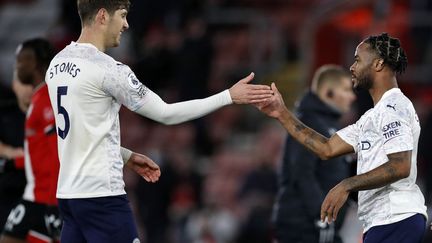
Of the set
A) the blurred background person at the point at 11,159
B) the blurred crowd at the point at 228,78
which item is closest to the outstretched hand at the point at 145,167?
the blurred background person at the point at 11,159

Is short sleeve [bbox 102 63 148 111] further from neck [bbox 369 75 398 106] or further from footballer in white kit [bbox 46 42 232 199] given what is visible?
neck [bbox 369 75 398 106]

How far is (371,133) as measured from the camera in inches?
270

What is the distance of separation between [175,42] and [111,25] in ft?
30.6

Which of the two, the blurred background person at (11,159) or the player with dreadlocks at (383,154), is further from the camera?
the blurred background person at (11,159)

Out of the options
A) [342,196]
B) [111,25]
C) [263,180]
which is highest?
[111,25]

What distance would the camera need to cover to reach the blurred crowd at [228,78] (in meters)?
14.6

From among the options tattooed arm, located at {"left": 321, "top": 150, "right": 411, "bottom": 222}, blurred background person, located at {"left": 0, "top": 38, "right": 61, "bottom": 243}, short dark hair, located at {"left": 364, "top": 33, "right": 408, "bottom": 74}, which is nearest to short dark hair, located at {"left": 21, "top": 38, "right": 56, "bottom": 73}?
blurred background person, located at {"left": 0, "top": 38, "right": 61, "bottom": 243}

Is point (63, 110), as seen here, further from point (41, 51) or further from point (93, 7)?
point (41, 51)

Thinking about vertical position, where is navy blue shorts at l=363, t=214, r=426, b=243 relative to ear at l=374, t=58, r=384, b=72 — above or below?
below

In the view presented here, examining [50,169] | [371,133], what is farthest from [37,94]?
[371,133]

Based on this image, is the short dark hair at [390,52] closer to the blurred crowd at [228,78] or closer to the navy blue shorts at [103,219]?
the navy blue shorts at [103,219]

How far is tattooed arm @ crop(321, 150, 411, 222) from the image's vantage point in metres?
6.56

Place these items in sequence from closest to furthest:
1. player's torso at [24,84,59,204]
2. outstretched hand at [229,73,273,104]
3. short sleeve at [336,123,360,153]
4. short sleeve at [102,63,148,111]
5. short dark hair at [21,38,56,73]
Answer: short sleeve at [102,63,148,111] → outstretched hand at [229,73,273,104] → short sleeve at [336,123,360,153] → player's torso at [24,84,59,204] → short dark hair at [21,38,56,73]

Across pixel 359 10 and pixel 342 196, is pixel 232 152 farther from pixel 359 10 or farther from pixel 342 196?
pixel 342 196
